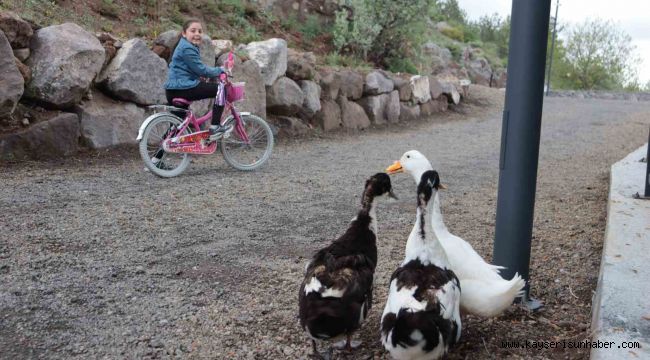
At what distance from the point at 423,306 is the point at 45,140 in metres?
6.09

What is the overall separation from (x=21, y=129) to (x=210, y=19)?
19.6 ft

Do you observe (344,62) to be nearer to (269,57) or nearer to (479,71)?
(269,57)

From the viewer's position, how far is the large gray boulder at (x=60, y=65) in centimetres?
727

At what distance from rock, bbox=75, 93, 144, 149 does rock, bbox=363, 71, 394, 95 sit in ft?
18.8

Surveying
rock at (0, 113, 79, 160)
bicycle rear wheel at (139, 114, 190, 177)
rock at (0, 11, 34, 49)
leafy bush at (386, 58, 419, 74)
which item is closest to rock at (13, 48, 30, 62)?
rock at (0, 11, 34, 49)

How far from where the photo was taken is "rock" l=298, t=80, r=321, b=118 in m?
11.0

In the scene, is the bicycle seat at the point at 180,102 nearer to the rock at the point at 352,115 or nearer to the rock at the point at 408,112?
the rock at the point at 352,115

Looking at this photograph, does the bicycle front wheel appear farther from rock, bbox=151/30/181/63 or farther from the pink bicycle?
rock, bbox=151/30/181/63

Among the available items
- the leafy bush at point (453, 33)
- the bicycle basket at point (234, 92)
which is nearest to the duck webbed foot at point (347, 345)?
the bicycle basket at point (234, 92)

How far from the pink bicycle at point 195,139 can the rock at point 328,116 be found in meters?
3.43

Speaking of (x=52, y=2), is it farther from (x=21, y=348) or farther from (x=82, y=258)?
(x=21, y=348)

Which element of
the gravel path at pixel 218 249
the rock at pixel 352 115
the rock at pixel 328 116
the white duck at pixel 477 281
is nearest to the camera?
the white duck at pixel 477 281

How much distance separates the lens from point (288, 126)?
34.8 feet

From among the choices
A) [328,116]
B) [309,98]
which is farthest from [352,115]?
[309,98]
